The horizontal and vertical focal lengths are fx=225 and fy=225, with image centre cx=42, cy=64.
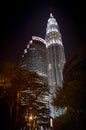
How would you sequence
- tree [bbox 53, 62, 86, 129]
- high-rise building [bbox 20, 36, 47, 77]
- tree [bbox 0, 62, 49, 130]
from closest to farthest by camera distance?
tree [bbox 0, 62, 49, 130], tree [bbox 53, 62, 86, 129], high-rise building [bbox 20, 36, 47, 77]

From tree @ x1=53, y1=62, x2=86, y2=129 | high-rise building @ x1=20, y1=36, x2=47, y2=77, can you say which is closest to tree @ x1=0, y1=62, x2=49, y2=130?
tree @ x1=53, y1=62, x2=86, y2=129

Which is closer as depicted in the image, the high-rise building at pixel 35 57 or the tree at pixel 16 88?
the tree at pixel 16 88

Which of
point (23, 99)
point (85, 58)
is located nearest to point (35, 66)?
point (85, 58)

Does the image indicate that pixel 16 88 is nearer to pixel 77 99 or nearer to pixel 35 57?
pixel 77 99

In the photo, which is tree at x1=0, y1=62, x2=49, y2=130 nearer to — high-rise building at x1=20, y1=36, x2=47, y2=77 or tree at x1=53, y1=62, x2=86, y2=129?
→ tree at x1=53, y1=62, x2=86, y2=129

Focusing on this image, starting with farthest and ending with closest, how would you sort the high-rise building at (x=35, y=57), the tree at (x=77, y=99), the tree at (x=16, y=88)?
the high-rise building at (x=35, y=57)
the tree at (x=77, y=99)
the tree at (x=16, y=88)

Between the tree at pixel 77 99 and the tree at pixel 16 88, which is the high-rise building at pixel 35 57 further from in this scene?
the tree at pixel 77 99

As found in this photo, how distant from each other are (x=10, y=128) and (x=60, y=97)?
971 cm

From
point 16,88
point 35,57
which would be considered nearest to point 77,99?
point 16,88

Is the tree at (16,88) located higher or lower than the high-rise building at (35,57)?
lower

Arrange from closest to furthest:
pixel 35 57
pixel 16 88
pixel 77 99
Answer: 1. pixel 77 99
2. pixel 16 88
3. pixel 35 57

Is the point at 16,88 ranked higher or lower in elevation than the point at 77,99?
higher

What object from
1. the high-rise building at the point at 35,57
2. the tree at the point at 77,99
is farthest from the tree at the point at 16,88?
the high-rise building at the point at 35,57

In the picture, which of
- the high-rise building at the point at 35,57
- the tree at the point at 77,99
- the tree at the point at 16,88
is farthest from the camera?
the high-rise building at the point at 35,57
